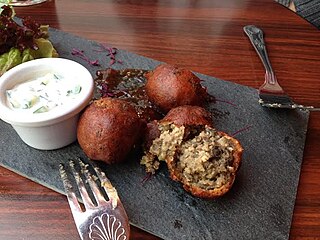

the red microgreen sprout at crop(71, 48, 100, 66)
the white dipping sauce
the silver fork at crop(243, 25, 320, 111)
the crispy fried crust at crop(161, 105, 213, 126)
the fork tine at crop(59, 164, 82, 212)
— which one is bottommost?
the fork tine at crop(59, 164, 82, 212)

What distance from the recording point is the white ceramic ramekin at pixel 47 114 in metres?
1.36

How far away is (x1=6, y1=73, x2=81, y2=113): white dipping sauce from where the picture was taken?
1.40 meters

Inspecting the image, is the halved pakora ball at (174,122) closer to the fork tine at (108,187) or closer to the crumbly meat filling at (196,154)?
the crumbly meat filling at (196,154)

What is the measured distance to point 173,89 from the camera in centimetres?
153

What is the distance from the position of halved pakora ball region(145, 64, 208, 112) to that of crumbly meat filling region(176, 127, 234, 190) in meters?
0.22

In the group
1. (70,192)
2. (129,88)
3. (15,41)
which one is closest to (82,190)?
(70,192)

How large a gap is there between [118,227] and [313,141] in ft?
2.55

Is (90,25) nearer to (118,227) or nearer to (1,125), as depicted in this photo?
(1,125)

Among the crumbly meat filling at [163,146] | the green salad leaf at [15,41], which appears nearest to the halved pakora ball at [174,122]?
the crumbly meat filling at [163,146]

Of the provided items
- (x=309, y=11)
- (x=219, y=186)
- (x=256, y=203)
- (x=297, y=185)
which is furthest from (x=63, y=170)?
(x=309, y=11)

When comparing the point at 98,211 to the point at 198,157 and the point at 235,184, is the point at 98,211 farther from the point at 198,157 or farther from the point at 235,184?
the point at 235,184

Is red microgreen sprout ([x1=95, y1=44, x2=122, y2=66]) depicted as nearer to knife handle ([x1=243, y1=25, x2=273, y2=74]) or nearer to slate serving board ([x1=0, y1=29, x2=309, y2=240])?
slate serving board ([x1=0, y1=29, x2=309, y2=240])

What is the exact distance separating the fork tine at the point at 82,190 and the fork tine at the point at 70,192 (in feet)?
0.07

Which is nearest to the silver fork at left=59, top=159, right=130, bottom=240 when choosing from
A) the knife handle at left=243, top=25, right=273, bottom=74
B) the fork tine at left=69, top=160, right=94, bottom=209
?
the fork tine at left=69, top=160, right=94, bottom=209
